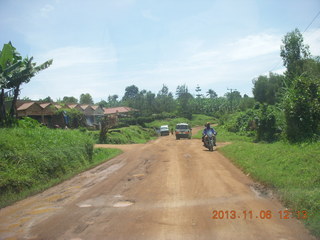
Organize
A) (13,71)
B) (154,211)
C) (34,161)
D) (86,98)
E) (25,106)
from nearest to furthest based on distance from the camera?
(154,211)
(34,161)
(13,71)
(25,106)
(86,98)

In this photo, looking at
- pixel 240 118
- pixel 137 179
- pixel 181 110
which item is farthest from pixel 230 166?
pixel 181 110

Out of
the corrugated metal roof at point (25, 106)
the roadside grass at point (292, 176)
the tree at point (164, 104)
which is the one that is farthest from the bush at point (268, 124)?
the tree at point (164, 104)

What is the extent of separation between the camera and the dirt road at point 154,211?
201 inches

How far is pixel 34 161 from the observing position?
1070 centimetres

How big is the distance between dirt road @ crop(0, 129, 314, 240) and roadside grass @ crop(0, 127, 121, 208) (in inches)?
35.4

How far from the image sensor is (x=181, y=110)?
81750 mm

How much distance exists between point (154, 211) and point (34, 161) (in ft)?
20.8

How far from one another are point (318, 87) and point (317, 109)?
5.17 ft

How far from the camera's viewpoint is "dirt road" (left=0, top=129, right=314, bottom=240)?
5.10 metres
